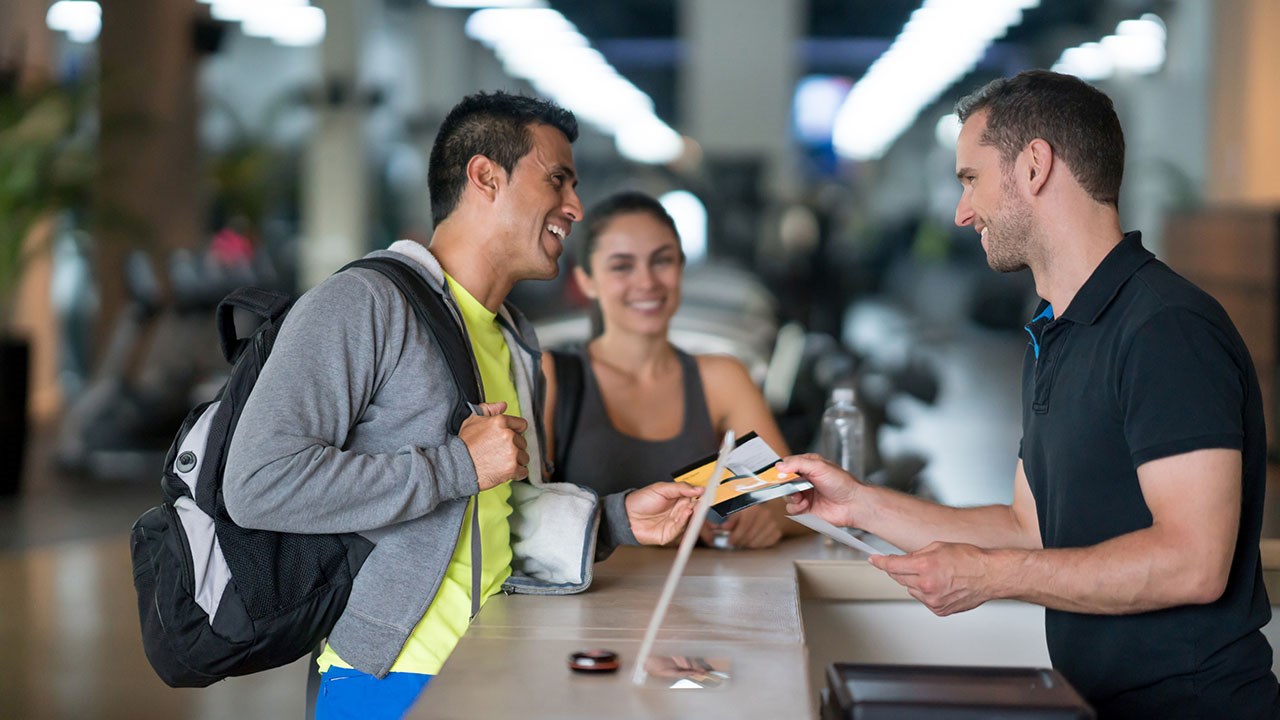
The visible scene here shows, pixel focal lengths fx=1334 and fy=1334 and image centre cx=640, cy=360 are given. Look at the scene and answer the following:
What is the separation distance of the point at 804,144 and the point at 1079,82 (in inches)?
1109

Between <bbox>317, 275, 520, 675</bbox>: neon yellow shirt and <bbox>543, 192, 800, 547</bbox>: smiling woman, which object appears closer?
<bbox>317, 275, 520, 675</bbox>: neon yellow shirt

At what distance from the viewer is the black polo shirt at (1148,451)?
1.77 meters

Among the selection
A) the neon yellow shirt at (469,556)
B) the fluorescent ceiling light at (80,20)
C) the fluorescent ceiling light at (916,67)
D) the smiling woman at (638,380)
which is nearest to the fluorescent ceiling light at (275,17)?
the fluorescent ceiling light at (80,20)

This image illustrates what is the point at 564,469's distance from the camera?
3051mm

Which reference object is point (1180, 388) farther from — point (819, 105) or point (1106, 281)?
point (819, 105)

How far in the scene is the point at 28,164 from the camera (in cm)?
720

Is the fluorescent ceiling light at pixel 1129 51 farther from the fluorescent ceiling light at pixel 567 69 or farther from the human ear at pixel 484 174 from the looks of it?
the human ear at pixel 484 174

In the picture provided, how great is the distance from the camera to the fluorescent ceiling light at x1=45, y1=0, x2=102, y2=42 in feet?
35.3

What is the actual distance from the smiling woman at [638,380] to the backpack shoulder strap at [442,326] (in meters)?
0.99

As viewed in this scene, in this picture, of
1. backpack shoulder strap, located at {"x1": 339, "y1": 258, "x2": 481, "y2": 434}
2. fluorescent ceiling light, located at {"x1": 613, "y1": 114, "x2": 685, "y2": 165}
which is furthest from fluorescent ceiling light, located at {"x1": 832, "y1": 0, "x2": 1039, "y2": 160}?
backpack shoulder strap, located at {"x1": 339, "y1": 258, "x2": 481, "y2": 434}

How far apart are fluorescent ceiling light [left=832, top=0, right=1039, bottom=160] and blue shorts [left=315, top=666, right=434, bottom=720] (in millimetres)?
16006

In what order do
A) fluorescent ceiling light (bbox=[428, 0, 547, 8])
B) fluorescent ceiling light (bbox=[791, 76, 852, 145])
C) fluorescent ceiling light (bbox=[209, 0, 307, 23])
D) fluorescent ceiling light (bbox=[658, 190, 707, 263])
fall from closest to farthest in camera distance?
1. fluorescent ceiling light (bbox=[209, 0, 307, 23])
2. fluorescent ceiling light (bbox=[658, 190, 707, 263])
3. fluorescent ceiling light (bbox=[428, 0, 547, 8])
4. fluorescent ceiling light (bbox=[791, 76, 852, 145])

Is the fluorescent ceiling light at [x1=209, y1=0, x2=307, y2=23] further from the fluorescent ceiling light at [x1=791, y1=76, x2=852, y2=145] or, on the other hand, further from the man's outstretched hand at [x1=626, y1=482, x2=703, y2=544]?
the fluorescent ceiling light at [x1=791, y1=76, x2=852, y2=145]

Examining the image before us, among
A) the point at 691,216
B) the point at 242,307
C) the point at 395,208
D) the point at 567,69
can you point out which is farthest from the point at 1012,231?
the point at 567,69
